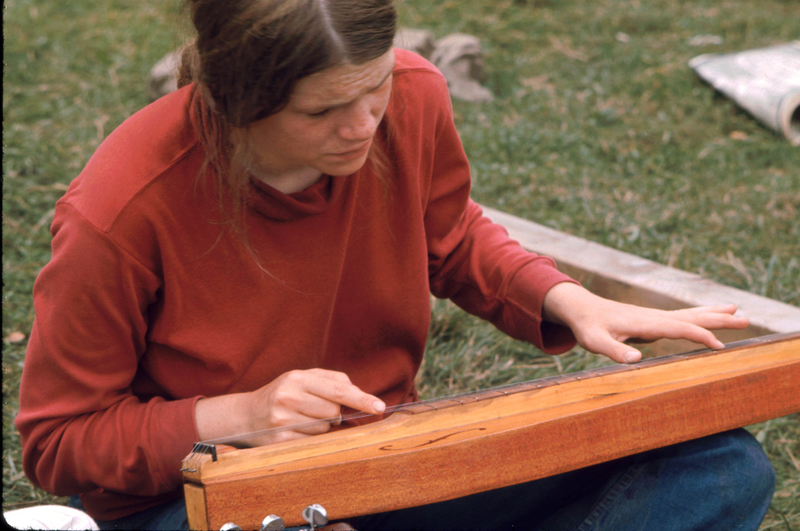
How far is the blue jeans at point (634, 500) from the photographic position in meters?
1.32

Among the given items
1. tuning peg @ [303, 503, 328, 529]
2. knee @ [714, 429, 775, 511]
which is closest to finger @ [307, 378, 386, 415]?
tuning peg @ [303, 503, 328, 529]

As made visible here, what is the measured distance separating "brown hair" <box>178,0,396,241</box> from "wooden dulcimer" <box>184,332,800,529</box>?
1.60 feet

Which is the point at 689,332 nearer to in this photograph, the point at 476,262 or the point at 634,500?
the point at 634,500

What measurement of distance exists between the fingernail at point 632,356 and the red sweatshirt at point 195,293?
0.22m

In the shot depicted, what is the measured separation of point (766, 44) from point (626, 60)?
1013 mm

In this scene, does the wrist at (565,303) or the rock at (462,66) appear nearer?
the wrist at (565,303)

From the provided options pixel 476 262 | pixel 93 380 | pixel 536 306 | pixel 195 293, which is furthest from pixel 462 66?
pixel 93 380

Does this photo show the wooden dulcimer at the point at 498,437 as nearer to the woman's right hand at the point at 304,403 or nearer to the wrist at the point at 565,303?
the woman's right hand at the point at 304,403

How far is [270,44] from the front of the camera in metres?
1.07

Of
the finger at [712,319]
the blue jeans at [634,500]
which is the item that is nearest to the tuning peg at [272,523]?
the blue jeans at [634,500]

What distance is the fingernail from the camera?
1330mm

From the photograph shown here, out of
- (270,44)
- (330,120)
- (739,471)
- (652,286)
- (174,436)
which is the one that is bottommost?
(652,286)

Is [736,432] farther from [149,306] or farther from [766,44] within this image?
[766,44]

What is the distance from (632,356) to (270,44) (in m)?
0.77
